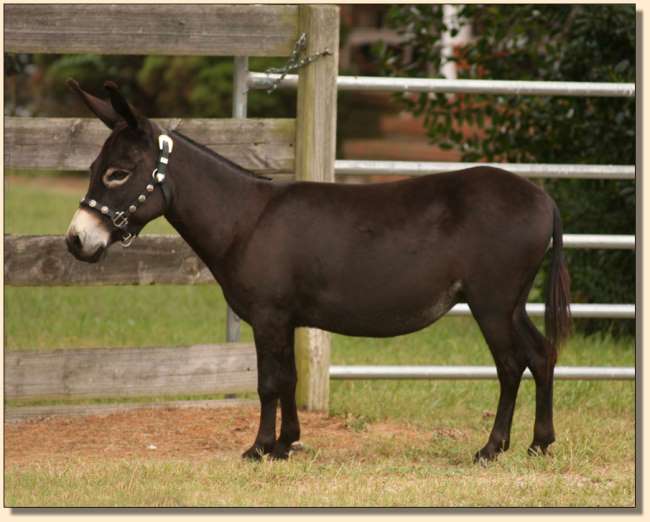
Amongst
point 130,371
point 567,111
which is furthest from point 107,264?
point 567,111

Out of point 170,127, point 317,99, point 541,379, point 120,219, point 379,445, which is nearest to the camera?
point 120,219

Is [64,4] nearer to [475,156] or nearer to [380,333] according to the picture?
[380,333]

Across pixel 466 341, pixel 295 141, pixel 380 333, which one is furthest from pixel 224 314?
pixel 380 333

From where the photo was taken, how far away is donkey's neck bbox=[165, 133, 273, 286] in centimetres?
571

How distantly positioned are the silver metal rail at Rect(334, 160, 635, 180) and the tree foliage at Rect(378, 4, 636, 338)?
146 centimetres

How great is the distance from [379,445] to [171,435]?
3.73 feet

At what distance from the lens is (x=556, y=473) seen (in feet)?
18.8

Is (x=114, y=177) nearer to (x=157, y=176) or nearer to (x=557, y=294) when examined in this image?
(x=157, y=176)

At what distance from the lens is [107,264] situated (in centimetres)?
677

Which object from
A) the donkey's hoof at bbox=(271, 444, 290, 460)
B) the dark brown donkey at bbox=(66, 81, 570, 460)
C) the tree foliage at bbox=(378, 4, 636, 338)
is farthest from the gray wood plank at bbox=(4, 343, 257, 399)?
the tree foliage at bbox=(378, 4, 636, 338)

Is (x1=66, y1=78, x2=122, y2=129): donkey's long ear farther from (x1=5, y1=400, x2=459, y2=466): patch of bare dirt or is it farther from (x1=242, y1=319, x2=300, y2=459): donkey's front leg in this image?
(x1=5, y1=400, x2=459, y2=466): patch of bare dirt

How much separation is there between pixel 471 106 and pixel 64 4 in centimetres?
376

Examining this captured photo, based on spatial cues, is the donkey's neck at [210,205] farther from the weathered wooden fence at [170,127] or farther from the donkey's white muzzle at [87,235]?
the weathered wooden fence at [170,127]

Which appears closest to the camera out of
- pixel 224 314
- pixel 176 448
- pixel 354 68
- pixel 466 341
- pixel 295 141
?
pixel 176 448
